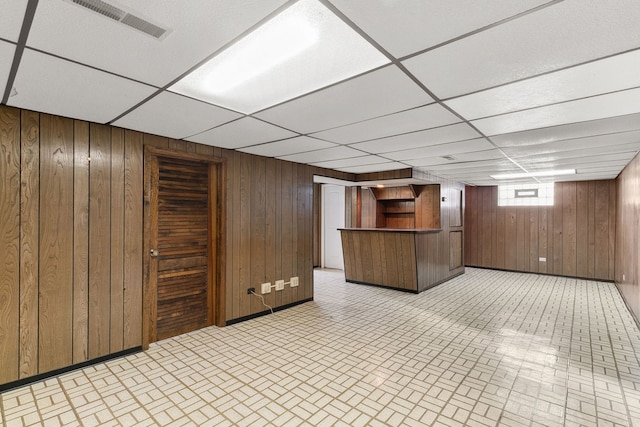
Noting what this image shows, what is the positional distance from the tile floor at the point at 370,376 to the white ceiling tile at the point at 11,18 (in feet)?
7.64

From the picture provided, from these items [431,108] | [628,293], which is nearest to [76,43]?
[431,108]

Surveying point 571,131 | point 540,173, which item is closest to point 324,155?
point 571,131

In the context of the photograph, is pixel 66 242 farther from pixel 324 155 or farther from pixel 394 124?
pixel 394 124

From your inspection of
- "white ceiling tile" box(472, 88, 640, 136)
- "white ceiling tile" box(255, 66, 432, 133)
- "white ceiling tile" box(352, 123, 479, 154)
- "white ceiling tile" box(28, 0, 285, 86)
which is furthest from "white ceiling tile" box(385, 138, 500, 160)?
"white ceiling tile" box(28, 0, 285, 86)

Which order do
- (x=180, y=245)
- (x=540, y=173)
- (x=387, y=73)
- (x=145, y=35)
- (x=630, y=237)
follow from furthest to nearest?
(x=540, y=173) < (x=630, y=237) < (x=180, y=245) < (x=387, y=73) < (x=145, y=35)

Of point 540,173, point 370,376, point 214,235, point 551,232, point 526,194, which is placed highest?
point 540,173

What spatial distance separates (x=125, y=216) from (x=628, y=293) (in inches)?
280

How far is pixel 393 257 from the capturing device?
5.88 m

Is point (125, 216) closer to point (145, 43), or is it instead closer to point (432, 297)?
point (145, 43)

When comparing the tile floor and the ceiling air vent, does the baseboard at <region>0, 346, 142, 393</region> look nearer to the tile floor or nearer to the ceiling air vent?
the tile floor

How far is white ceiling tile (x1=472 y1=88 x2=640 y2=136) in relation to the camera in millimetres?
2191

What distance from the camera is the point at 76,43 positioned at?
1514 mm

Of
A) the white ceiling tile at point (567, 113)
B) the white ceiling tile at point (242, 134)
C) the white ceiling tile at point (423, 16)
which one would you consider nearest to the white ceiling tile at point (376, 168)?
the white ceiling tile at point (567, 113)

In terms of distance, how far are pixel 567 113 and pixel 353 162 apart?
9.13 ft
